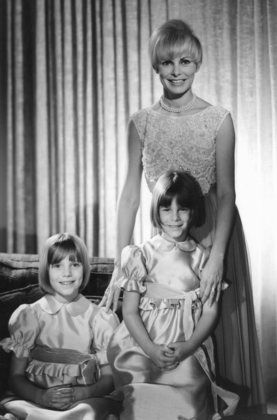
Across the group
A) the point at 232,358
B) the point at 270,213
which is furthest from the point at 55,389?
the point at 270,213

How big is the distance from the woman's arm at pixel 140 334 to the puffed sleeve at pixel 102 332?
0.06 m

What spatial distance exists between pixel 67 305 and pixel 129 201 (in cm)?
34

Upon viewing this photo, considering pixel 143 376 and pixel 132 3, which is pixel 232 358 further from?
pixel 132 3

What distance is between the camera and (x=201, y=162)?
166 cm

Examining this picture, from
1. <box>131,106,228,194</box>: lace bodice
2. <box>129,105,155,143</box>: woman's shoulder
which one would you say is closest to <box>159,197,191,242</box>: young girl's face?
<box>131,106,228,194</box>: lace bodice

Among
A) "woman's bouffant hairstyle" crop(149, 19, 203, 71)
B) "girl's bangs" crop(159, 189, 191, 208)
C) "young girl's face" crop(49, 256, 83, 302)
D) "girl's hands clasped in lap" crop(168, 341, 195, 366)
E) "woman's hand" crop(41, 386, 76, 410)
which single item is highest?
"woman's bouffant hairstyle" crop(149, 19, 203, 71)

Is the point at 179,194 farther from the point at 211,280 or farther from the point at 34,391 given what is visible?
the point at 34,391

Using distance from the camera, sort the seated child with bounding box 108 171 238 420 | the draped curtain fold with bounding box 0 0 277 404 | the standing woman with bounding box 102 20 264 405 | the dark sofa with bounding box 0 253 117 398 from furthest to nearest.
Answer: the draped curtain fold with bounding box 0 0 277 404 → the dark sofa with bounding box 0 253 117 398 → the standing woman with bounding box 102 20 264 405 → the seated child with bounding box 108 171 238 420

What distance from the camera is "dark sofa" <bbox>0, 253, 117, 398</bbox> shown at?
1.80m

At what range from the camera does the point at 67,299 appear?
5.51 ft

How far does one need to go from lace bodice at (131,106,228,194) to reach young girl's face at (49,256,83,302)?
0.31 m

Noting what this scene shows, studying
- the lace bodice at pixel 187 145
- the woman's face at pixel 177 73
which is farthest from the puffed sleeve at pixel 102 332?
the woman's face at pixel 177 73

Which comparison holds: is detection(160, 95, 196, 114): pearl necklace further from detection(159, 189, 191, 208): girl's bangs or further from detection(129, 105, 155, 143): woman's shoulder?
detection(159, 189, 191, 208): girl's bangs

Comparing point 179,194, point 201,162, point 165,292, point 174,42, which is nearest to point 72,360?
point 165,292
